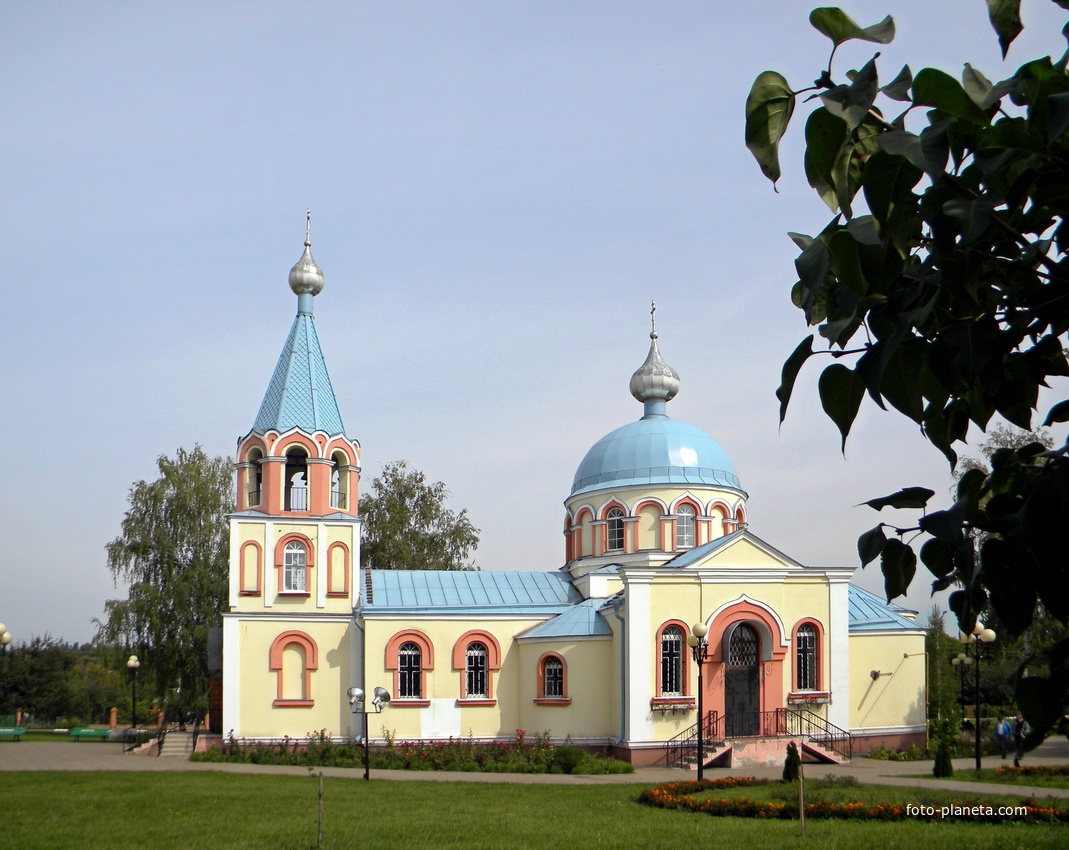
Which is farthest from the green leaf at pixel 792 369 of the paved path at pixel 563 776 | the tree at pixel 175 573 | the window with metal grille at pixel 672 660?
the tree at pixel 175 573

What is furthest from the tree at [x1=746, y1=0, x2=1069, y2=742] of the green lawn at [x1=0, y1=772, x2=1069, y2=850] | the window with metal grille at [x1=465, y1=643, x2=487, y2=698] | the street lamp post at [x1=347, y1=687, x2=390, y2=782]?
the window with metal grille at [x1=465, y1=643, x2=487, y2=698]

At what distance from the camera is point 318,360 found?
29.6m

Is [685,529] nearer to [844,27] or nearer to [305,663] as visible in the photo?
[305,663]

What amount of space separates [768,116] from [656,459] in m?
29.6

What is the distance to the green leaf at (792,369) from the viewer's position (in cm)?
191

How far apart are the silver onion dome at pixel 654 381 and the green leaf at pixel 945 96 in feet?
106

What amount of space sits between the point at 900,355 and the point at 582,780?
21.9 meters

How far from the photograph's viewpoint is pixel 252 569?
90.7ft

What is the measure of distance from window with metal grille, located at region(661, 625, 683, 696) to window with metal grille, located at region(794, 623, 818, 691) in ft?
10.2

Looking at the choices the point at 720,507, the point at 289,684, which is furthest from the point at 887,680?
the point at 289,684

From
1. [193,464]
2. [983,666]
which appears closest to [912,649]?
[983,666]

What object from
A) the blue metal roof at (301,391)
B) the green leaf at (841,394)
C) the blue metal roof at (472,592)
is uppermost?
the blue metal roof at (301,391)

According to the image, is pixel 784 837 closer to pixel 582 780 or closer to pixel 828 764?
pixel 582 780

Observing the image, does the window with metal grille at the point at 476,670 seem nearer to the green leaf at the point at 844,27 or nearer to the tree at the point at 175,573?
the tree at the point at 175,573
